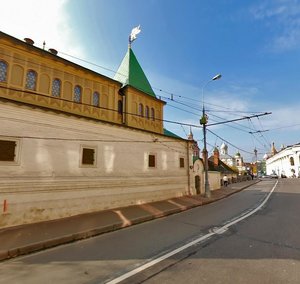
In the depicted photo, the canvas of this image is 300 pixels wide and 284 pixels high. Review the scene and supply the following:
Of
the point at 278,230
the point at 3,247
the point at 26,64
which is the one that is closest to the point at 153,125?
the point at 26,64

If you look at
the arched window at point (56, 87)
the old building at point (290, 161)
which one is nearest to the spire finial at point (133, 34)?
the arched window at point (56, 87)

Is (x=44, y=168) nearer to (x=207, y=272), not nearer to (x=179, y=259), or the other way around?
(x=179, y=259)

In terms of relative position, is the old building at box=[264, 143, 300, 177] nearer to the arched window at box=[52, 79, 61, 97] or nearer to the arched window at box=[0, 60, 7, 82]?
the arched window at box=[52, 79, 61, 97]

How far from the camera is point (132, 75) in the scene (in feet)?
63.3

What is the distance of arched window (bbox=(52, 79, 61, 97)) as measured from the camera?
44.1 ft

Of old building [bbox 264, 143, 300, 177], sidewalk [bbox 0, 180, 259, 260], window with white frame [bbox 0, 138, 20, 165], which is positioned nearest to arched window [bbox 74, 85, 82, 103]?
window with white frame [bbox 0, 138, 20, 165]

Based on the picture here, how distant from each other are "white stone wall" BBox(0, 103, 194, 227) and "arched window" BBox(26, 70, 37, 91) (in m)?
2.19

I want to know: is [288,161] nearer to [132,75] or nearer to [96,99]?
[132,75]

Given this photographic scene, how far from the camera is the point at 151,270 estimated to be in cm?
538

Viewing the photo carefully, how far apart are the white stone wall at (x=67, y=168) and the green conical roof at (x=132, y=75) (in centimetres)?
425

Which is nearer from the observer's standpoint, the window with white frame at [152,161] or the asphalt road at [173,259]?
the asphalt road at [173,259]

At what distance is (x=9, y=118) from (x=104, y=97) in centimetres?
688

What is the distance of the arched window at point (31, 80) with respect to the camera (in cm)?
1244

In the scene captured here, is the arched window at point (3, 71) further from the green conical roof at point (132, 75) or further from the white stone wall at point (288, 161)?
the white stone wall at point (288, 161)
